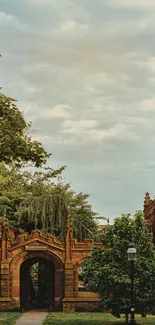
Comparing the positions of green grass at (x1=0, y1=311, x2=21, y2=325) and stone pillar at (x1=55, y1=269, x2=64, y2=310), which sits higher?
stone pillar at (x1=55, y1=269, x2=64, y2=310)

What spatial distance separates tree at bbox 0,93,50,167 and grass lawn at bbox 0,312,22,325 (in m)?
11.9

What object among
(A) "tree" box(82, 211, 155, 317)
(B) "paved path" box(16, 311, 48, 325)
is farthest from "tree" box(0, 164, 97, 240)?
(A) "tree" box(82, 211, 155, 317)

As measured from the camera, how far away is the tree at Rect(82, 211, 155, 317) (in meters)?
30.8

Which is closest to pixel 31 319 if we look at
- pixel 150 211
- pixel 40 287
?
pixel 40 287

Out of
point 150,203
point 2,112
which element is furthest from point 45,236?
point 2,112

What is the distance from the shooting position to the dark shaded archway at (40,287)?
48.6 meters

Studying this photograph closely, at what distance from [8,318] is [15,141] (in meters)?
16.3

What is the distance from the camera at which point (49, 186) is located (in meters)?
63.9

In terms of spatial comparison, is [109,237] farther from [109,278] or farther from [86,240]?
[86,240]

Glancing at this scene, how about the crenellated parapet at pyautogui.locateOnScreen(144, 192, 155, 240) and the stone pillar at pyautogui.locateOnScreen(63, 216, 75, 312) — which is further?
the crenellated parapet at pyautogui.locateOnScreen(144, 192, 155, 240)

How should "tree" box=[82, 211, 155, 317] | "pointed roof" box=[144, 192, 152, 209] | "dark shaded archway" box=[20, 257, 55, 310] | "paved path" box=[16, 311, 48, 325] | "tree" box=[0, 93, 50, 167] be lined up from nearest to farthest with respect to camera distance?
"tree" box=[0, 93, 50, 167] < "tree" box=[82, 211, 155, 317] < "paved path" box=[16, 311, 48, 325] < "dark shaded archway" box=[20, 257, 55, 310] < "pointed roof" box=[144, 192, 152, 209]

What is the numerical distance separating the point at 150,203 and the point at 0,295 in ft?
47.2

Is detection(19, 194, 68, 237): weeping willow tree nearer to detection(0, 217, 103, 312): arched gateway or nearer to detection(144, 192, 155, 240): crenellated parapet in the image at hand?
detection(0, 217, 103, 312): arched gateway

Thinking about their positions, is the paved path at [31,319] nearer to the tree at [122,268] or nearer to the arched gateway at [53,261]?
the arched gateway at [53,261]
